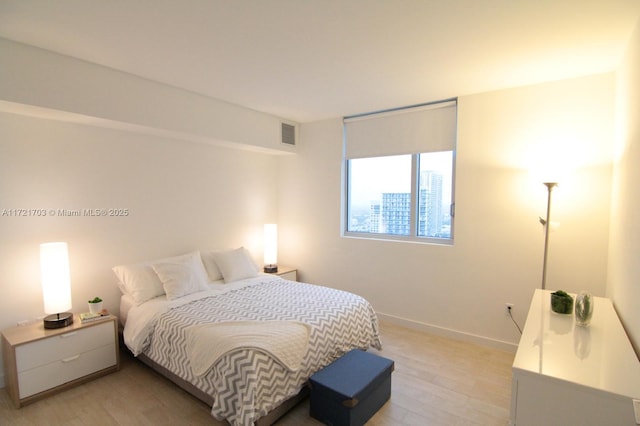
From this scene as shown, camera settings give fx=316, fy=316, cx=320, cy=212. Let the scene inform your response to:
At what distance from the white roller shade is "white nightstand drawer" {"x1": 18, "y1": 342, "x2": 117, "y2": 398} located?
3.26 meters

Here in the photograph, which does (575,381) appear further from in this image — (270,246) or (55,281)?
(270,246)

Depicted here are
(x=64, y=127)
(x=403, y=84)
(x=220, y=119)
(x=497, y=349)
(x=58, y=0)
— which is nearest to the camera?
(x=58, y=0)

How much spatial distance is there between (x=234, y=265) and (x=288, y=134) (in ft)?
6.39

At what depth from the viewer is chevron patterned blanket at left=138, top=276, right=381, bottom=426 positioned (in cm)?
192

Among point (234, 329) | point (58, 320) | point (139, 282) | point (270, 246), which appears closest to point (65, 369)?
point (58, 320)

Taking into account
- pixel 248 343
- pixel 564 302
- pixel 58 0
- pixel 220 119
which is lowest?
pixel 248 343

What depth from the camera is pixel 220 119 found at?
138 inches

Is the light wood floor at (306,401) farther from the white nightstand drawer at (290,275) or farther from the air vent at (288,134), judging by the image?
the air vent at (288,134)

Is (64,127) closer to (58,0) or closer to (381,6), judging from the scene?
(58,0)

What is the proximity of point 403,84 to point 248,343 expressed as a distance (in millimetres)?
2562

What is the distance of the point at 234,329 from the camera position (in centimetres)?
222

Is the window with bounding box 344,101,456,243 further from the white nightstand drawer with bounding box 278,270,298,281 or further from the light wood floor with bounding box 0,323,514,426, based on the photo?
the light wood floor with bounding box 0,323,514,426

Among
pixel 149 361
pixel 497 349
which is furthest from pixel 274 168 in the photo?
pixel 497 349

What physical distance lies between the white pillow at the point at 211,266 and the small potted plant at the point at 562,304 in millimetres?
3049
